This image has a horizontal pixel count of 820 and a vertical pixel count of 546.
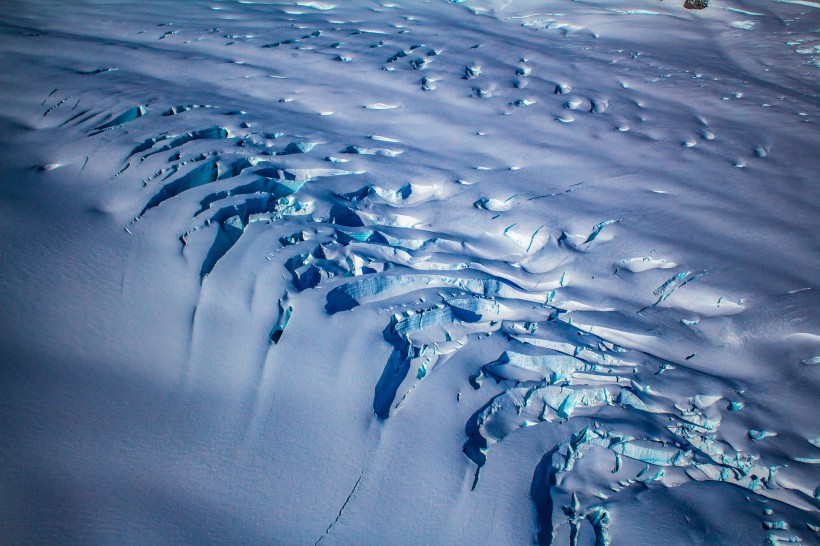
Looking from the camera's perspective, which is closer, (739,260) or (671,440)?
(671,440)

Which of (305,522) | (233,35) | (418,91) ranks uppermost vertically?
(233,35)

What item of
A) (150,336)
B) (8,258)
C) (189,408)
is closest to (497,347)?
(189,408)

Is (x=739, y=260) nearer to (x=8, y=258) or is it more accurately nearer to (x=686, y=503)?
(x=686, y=503)

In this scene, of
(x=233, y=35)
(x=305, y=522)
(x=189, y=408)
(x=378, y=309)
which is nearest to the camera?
(x=305, y=522)

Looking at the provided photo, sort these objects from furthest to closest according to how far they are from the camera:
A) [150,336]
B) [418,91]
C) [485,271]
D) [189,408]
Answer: [418,91]
[485,271]
[150,336]
[189,408]

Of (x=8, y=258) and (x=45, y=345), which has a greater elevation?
(x=8, y=258)

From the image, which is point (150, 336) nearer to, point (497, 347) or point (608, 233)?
point (497, 347)

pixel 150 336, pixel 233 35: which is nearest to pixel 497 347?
pixel 150 336
